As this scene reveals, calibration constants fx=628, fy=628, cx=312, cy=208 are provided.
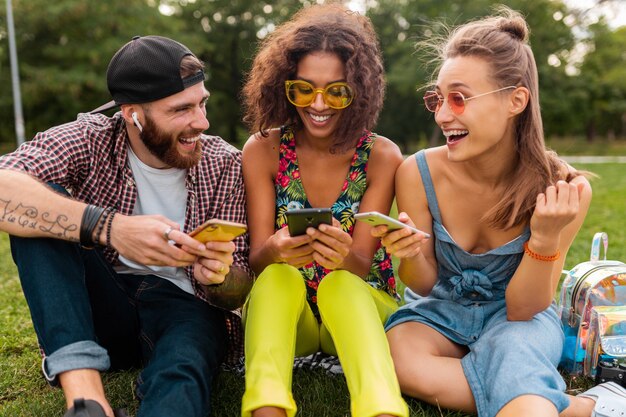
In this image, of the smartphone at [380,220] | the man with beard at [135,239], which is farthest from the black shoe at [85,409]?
the smartphone at [380,220]

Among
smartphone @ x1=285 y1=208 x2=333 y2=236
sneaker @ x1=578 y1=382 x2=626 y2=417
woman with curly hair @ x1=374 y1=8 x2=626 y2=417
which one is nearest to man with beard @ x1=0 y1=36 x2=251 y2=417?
smartphone @ x1=285 y1=208 x2=333 y2=236

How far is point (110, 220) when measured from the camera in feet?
8.59

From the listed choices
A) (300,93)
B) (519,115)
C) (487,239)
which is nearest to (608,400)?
(487,239)

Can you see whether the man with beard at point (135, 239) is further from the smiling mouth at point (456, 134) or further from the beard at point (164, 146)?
the smiling mouth at point (456, 134)

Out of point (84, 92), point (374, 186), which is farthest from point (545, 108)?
point (374, 186)

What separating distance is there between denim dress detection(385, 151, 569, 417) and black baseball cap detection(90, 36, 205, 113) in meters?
1.31

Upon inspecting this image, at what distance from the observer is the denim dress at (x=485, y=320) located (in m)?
2.59

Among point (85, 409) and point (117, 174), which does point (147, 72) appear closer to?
point (117, 174)

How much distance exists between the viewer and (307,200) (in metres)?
3.40

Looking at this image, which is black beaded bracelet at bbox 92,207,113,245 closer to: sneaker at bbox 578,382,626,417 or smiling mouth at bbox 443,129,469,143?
smiling mouth at bbox 443,129,469,143

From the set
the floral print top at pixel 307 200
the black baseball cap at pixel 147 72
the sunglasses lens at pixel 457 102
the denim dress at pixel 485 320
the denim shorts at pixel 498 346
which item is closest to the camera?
the denim shorts at pixel 498 346

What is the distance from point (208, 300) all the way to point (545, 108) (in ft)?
117

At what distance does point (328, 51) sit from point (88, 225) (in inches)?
57.8

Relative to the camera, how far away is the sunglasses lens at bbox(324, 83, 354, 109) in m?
3.17
